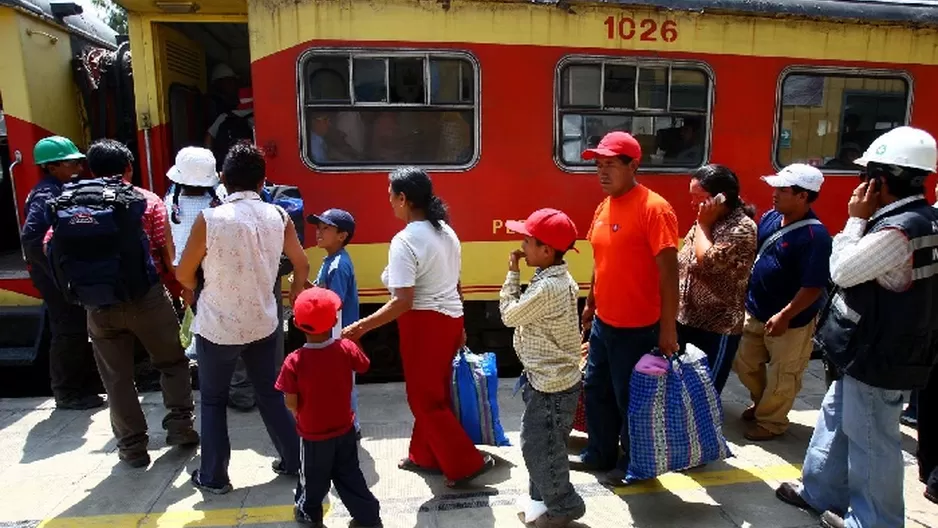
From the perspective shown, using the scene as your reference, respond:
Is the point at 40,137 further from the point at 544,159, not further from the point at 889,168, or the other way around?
the point at 889,168

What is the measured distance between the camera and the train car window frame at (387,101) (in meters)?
4.41

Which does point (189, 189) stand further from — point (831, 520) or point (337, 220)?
point (831, 520)

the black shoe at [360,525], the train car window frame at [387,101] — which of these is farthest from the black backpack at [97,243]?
the black shoe at [360,525]

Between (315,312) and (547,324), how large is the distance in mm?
978

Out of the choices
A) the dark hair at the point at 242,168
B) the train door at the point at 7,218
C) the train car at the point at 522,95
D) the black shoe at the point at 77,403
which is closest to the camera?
the dark hair at the point at 242,168

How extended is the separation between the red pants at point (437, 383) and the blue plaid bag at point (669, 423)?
82 cm

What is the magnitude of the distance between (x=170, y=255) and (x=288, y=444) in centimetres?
122

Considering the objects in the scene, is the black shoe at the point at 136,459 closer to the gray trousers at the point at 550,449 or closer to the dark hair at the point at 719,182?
the gray trousers at the point at 550,449

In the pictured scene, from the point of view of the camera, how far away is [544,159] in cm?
481

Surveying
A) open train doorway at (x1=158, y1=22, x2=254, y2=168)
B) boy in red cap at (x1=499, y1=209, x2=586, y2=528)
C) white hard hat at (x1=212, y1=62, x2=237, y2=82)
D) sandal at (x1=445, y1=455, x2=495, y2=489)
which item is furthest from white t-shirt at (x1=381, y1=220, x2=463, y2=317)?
white hard hat at (x1=212, y1=62, x2=237, y2=82)

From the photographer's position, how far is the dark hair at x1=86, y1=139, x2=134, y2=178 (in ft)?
11.2

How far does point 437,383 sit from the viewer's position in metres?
3.20

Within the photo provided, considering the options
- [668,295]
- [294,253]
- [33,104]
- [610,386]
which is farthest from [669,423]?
[33,104]

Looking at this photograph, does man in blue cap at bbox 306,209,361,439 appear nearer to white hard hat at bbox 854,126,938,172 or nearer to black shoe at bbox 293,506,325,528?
black shoe at bbox 293,506,325,528
